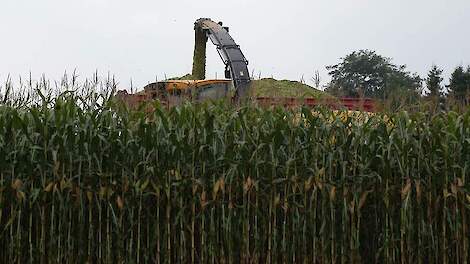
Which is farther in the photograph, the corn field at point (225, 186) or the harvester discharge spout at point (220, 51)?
the harvester discharge spout at point (220, 51)

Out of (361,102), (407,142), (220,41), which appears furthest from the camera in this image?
(220,41)

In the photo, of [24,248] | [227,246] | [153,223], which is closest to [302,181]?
[227,246]

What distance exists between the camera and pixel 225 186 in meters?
5.10

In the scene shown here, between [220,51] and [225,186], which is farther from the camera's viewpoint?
[220,51]

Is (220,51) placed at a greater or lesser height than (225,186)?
greater

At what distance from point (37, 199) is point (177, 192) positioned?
1.11m

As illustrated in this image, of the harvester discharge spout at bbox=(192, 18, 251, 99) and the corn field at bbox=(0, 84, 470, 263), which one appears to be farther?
the harvester discharge spout at bbox=(192, 18, 251, 99)

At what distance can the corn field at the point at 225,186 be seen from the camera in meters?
4.94

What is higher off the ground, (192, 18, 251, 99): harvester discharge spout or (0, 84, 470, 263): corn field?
(192, 18, 251, 99): harvester discharge spout

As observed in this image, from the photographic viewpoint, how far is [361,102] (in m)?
5.73

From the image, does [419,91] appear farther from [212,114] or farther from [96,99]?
[96,99]

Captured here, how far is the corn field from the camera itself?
494 cm

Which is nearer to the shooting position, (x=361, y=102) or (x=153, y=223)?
(x=153, y=223)

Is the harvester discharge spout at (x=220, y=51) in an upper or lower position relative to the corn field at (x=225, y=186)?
upper
